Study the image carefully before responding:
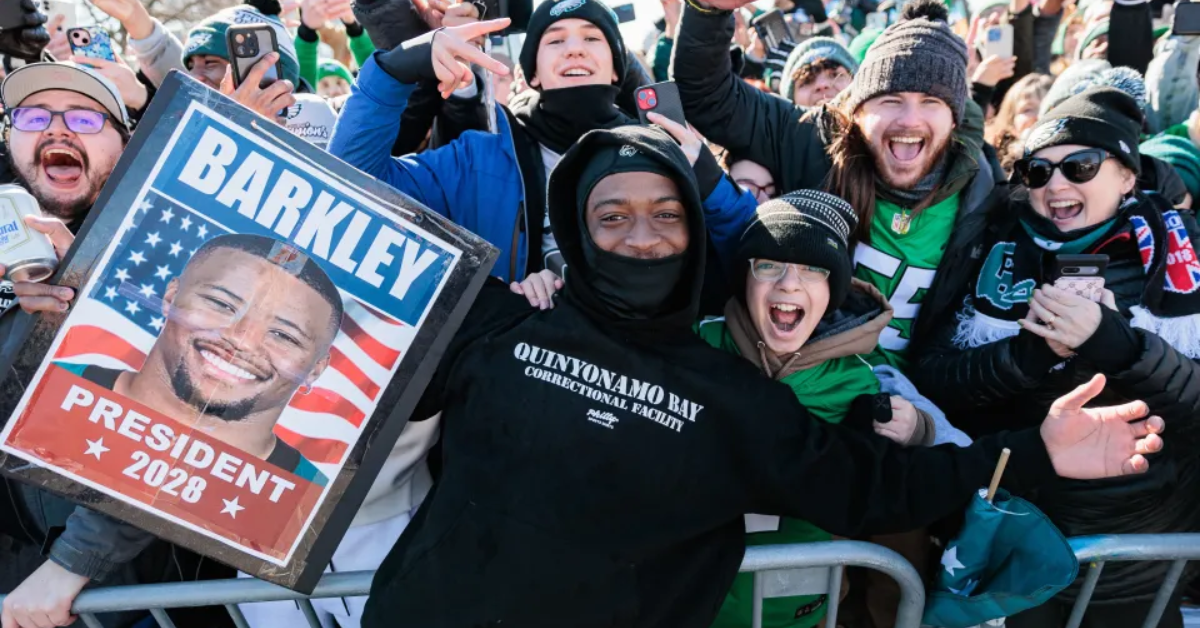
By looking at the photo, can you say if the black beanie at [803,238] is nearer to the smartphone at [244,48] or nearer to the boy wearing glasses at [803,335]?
the boy wearing glasses at [803,335]

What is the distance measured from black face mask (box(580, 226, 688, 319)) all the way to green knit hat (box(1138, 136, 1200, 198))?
7.94ft

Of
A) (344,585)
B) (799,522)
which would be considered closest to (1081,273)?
(799,522)

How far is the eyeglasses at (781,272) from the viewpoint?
2.12 meters

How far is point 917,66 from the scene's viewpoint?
8.34 ft

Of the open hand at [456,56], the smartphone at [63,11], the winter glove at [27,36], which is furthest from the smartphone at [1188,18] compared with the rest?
the smartphone at [63,11]

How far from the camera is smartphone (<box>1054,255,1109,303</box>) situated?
207cm

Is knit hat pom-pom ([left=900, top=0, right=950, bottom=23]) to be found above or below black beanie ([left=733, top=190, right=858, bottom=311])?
above

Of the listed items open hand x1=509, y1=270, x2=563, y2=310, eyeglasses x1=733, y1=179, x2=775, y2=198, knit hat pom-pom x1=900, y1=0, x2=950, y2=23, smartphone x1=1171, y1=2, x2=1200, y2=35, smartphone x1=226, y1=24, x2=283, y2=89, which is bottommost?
open hand x1=509, y1=270, x2=563, y2=310

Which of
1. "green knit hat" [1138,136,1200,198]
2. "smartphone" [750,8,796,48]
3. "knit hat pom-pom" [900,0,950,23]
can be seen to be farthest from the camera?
"smartphone" [750,8,796,48]

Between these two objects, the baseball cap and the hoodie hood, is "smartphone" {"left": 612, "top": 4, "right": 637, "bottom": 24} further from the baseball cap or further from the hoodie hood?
the baseball cap

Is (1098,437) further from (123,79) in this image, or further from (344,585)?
(123,79)

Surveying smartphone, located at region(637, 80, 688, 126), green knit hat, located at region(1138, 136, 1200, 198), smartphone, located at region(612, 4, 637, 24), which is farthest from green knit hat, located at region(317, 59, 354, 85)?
green knit hat, located at region(1138, 136, 1200, 198)

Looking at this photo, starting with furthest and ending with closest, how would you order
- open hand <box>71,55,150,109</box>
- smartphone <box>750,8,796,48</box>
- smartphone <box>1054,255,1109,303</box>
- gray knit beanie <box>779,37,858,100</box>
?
smartphone <box>750,8,796,48</box> < gray knit beanie <box>779,37,858,100</box> < open hand <box>71,55,150,109</box> < smartphone <box>1054,255,1109,303</box>

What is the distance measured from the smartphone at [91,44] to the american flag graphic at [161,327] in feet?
7.64
